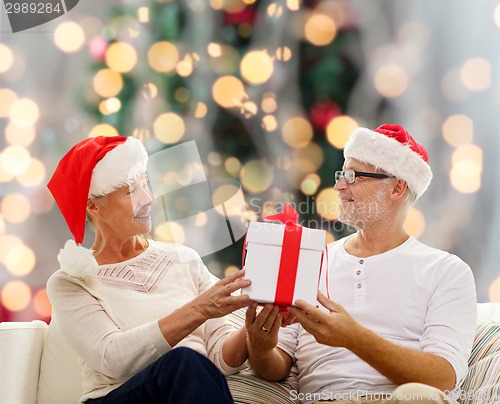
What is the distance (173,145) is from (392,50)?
3.21 ft

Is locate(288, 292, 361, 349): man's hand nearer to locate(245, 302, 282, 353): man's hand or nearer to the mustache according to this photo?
locate(245, 302, 282, 353): man's hand

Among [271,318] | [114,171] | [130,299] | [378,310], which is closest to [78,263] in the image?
[130,299]

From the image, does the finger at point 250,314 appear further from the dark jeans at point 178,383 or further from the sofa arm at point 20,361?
the sofa arm at point 20,361

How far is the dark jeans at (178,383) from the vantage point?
1.49 m

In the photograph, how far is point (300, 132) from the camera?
276 centimetres

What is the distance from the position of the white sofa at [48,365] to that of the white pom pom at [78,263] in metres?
0.37

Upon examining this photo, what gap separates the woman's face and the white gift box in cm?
43

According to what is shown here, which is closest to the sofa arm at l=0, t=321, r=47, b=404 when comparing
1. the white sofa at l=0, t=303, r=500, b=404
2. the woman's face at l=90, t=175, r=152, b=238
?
the white sofa at l=0, t=303, r=500, b=404

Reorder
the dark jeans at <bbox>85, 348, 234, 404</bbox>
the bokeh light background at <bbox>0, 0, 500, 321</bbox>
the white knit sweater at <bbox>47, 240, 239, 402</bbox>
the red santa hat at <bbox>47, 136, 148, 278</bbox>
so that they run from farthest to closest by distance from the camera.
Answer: the bokeh light background at <bbox>0, 0, 500, 321</bbox>, the red santa hat at <bbox>47, 136, 148, 278</bbox>, the white knit sweater at <bbox>47, 240, 239, 402</bbox>, the dark jeans at <bbox>85, 348, 234, 404</bbox>

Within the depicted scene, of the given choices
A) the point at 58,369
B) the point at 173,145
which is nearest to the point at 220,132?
the point at 173,145

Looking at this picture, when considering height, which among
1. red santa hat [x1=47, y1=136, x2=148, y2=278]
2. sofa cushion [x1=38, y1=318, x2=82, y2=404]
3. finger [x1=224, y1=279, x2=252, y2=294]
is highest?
red santa hat [x1=47, y1=136, x2=148, y2=278]

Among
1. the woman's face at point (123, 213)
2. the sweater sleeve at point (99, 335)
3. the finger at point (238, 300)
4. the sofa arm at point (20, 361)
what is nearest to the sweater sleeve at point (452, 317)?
the finger at point (238, 300)

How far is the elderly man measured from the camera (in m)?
1.67

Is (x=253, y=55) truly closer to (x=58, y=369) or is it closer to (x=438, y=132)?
(x=438, y=132)
